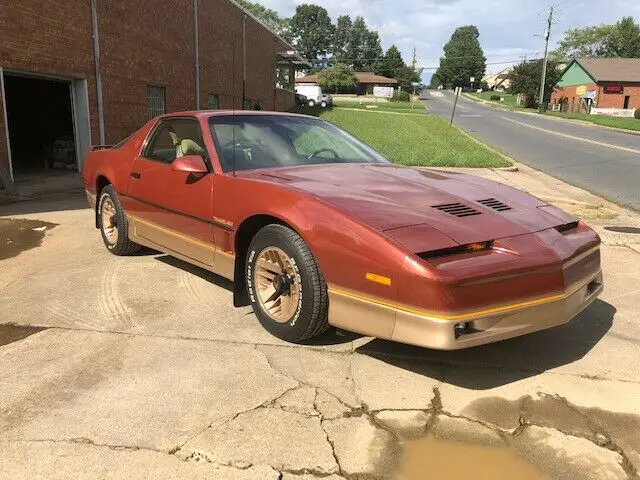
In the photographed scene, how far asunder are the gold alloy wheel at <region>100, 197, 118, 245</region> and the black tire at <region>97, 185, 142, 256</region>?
1 centimetres

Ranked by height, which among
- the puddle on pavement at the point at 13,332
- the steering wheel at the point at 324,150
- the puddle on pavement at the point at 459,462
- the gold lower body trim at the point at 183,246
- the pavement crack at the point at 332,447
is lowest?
the puddle on pavement at the point at 13,332

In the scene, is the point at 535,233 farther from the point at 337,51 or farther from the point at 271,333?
the point at 337,51

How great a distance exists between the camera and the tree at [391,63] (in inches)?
5185

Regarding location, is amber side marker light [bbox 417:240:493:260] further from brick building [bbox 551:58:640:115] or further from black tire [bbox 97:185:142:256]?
brick building [bbox 551:58:640:115]

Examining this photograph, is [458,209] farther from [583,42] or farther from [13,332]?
[583,42]

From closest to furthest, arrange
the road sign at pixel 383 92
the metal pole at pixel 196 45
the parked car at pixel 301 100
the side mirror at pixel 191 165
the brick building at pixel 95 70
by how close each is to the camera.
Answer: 1. the side mirror at pixel 191 165
2. the brick building at pixel 95 70
3. the metal pole at pixel 196 45
4. the parked car at pixel 301 100
5. the road sign at pixel 383 92

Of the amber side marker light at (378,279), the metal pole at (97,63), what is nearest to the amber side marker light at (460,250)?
the amber side marker light at (378,279)

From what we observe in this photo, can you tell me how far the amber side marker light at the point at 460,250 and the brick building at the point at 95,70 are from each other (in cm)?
880

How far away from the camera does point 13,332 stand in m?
3.75

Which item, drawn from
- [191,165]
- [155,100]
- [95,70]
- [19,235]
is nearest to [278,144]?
[191,165]

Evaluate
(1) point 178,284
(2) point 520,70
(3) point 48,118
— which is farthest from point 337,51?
(1) point 178,284

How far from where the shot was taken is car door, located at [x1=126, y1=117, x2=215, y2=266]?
13.6 ft

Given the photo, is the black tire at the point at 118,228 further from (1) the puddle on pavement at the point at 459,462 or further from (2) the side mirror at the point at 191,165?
(1) the puddle on pavement at the point at 459,462

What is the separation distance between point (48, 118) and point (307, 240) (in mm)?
15298
